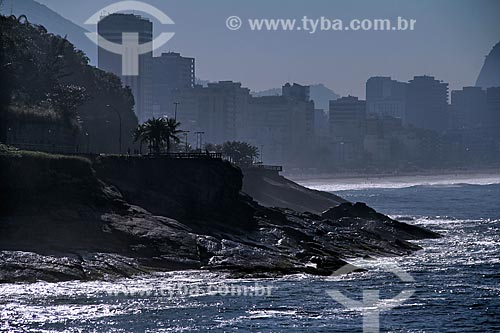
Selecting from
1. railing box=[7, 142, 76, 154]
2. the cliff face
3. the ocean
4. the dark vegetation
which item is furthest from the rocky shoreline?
the cliff face

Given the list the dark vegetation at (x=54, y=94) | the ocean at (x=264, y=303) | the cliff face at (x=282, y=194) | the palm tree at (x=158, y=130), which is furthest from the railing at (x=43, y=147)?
the cliff face at (x=282, y=194)

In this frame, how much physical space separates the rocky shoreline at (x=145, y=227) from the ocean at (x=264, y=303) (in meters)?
3.68

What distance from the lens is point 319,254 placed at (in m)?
91.6

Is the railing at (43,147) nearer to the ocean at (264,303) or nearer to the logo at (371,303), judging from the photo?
the ocean at (264,303)

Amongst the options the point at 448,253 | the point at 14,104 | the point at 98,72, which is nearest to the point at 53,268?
the point at 448,253

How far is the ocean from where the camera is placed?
60656 mm

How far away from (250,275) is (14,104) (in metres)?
60.4

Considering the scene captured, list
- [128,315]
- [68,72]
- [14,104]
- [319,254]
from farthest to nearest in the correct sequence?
[68,72], [14,104], [319,254], [128,315]

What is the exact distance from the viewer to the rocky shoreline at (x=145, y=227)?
78750 mm

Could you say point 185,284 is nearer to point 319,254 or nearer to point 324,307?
point 324,307

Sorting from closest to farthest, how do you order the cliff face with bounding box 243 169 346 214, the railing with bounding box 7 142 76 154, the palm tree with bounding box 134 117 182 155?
the railing with bounding box 7 142 76 154 < the palm tree with bounding box 134 117 182 155 < the cliff face with bounding box 243 169 346 214

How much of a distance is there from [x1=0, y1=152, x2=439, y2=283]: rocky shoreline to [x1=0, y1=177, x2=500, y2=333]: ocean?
368 centimetres

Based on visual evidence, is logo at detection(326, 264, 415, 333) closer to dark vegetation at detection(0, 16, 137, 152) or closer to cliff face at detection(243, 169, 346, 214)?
dark vegetation at detection(0, 16, 137, 152)

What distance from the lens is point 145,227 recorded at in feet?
284
